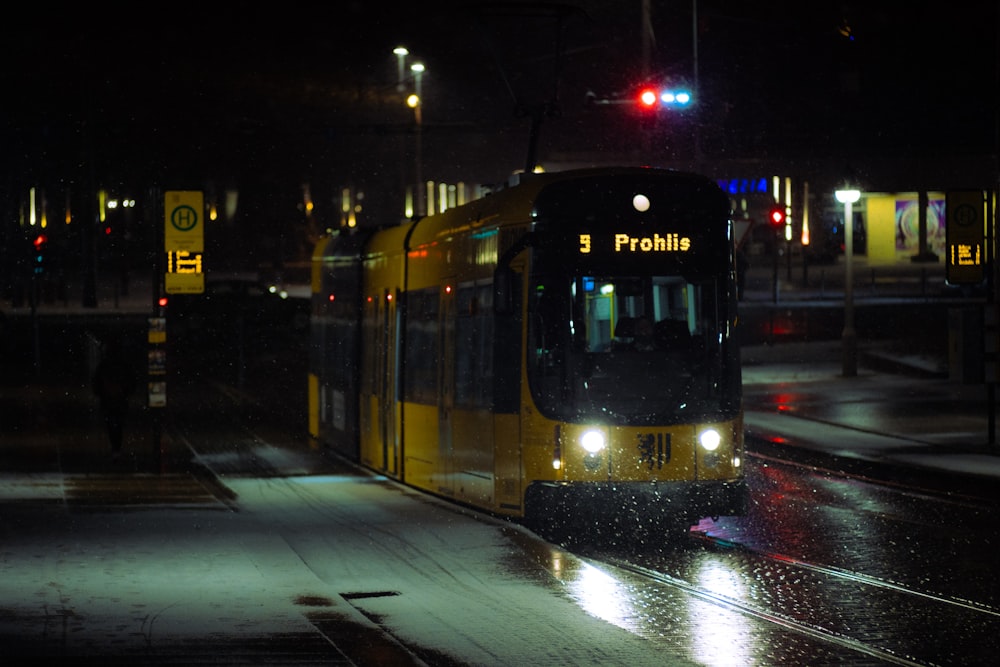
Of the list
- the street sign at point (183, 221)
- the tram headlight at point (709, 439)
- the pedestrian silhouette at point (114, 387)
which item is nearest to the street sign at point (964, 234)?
the tram headlight at point (709, 439)

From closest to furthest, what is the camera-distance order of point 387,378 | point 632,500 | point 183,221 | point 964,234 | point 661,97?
point 632,500 < point 387,378 < point 183,221 < point 964,234 < point 661,97

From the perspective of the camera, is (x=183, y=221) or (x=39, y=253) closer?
(x=183, y=221)

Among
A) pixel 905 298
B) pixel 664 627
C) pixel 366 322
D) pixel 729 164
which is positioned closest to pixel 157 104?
pixel 729 164

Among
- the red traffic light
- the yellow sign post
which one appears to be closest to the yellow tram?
the yellow sign post

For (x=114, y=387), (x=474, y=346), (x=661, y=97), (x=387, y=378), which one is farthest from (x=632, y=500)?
(x=661, y=97)

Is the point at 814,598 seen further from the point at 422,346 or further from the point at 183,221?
the point at 183,221

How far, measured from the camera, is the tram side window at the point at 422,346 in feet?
53.3

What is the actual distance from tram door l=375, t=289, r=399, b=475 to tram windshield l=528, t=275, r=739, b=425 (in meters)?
5.22

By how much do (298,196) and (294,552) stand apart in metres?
84.3

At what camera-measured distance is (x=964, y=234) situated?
2167cm

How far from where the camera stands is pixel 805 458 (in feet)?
70.0

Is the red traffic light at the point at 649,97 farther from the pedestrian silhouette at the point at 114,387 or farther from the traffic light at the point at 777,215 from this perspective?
the traffic light at the point at 777,215

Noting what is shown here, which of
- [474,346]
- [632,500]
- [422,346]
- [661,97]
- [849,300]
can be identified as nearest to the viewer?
[632,500]

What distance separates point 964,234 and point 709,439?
33.0 ft
